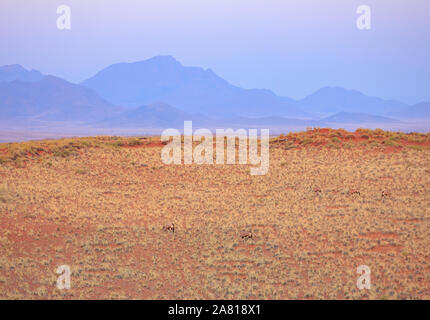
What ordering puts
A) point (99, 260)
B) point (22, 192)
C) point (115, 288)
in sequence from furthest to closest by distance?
point (22, 192), point (99, 260), point (115, 288)

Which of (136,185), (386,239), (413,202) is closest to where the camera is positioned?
(386,239)

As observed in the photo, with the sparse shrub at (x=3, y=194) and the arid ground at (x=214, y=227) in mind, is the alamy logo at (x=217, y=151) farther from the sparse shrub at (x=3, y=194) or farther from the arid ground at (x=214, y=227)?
Answer: the sparse shrub at (x=3, y=194)

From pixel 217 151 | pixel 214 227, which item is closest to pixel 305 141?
pixel 217 151

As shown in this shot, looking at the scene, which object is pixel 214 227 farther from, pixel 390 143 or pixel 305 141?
pixel 390 143

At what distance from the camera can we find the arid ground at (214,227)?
1327 centimetres

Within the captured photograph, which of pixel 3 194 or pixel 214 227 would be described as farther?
pixel 3 194

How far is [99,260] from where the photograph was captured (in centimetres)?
1521

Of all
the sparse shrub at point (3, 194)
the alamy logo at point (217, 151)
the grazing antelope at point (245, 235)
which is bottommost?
the grazing antelope at point (245, 235)

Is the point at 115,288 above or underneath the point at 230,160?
underneath

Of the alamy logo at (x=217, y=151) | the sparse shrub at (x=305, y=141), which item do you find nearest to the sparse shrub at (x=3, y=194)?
the alamy logo at (x=217, y=151)

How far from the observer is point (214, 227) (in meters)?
18.1

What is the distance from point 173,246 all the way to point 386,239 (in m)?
7.60
